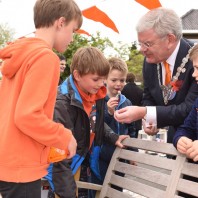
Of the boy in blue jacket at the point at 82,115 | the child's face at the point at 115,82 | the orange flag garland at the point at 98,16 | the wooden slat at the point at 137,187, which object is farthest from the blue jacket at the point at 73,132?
the orange flag garland at the point at 98,16

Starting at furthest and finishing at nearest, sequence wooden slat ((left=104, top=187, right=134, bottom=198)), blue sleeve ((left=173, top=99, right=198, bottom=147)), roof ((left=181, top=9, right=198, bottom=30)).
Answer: roof ((left=181, top=9, right=198, bottom=30)) → wooden slat ((left=104, top=187, right=134, bottom=198)) → blue sleeve ((left=173, top=99, right=198, bottom=147))

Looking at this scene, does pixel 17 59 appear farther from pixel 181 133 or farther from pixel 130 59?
pixel 130 59

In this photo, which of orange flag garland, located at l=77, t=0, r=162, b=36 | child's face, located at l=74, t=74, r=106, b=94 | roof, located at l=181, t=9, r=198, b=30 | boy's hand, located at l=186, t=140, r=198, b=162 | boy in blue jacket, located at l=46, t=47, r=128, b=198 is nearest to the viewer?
boy's hand, located at l=186, t=140, r=198, b=162

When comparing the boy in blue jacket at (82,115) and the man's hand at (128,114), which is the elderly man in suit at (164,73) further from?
the boy in blue jacket at (82,115)

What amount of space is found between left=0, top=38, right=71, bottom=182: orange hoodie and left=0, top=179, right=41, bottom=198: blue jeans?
0.04 meters

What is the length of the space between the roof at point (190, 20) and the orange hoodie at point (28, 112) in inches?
1037

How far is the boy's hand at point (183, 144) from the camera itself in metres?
1.84

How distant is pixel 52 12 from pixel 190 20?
2925 centimetres

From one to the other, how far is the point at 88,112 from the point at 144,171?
51 cm

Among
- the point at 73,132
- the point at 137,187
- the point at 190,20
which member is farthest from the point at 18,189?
the point at 190,20

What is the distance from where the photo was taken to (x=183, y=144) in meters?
1.87

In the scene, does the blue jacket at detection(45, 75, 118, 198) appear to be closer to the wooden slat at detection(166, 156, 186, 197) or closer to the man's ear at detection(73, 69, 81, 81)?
the man's ear at detection(73, 69, 81, 81)

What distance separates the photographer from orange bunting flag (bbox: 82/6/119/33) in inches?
165

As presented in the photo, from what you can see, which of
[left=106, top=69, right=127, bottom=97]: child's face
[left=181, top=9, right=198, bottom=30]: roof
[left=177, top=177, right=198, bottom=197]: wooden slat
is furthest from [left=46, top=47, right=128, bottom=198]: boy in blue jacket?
[left=181, top=9, right=198, bottom=30]: roof
